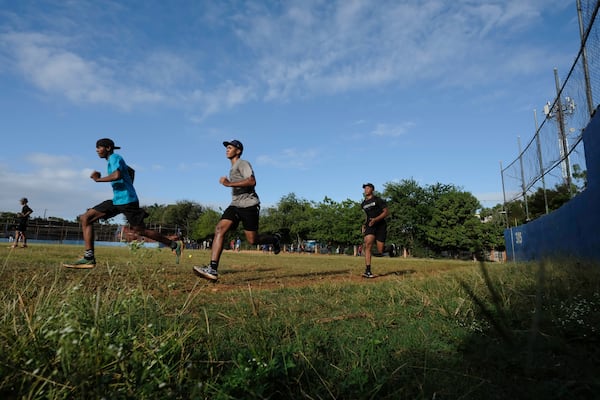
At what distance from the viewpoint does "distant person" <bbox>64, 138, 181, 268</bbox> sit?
6016mm

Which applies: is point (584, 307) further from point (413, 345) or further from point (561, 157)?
point (561, 157)

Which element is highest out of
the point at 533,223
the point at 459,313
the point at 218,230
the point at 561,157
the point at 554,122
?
the point at 554,122

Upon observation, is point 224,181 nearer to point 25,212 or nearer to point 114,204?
point 114,204

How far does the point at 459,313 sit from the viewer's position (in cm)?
277

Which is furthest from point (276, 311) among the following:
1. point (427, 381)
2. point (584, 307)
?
point (584, 307)

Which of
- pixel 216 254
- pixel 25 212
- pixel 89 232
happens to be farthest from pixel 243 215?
pixel 25 212

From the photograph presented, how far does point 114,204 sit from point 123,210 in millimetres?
180

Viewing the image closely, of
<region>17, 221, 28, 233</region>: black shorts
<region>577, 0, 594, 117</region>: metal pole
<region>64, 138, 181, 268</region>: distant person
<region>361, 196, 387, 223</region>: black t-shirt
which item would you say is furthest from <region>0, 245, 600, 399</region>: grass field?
<region>17, 221, 28, 233</region>: black shorts

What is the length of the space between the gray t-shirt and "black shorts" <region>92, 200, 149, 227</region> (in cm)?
164

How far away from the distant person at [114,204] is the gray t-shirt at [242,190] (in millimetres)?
1716

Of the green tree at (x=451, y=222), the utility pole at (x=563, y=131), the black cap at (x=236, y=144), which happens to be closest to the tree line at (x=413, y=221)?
the green tree at (x=451, y=222)

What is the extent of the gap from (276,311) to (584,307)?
7.02 feet

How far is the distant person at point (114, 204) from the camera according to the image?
602 cm

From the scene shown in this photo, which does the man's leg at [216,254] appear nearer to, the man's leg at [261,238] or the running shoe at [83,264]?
the man's leg at [261,238]
